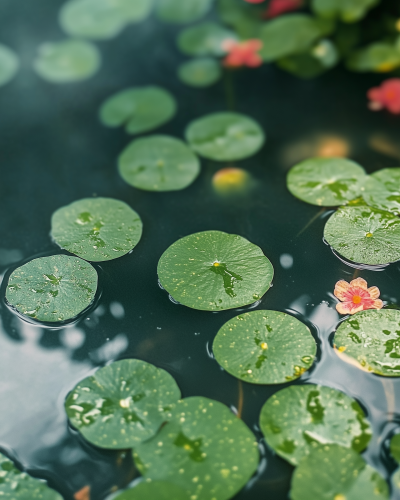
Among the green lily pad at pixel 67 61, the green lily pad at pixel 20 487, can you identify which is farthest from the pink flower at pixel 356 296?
the green lily pad at pixel 67 61

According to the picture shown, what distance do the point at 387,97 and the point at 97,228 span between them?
1.16 metres

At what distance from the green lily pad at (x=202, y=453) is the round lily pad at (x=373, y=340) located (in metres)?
0.31

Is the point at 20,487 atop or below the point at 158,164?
below

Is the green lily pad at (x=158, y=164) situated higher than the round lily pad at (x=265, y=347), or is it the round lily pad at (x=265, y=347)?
the green lily pad at (x=158, y=164)

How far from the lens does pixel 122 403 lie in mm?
991

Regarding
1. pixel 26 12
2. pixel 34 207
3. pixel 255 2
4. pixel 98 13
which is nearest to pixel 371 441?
pixel 34 207

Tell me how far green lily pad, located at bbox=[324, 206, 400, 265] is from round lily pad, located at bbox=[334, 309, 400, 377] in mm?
171

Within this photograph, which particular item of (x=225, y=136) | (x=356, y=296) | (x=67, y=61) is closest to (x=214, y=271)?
(x=356, y=296)

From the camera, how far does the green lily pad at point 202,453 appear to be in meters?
0.90

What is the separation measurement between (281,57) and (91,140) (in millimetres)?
833

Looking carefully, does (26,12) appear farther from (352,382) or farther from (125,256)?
(352,382)

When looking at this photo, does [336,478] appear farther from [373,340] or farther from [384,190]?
[384,190]

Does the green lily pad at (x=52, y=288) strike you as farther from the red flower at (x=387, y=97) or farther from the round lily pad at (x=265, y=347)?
the red flower at (x=387, y=97)

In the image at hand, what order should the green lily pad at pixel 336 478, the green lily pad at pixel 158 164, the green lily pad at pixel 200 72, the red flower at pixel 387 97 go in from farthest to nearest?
1. the green lily pad at pixel 200 72
2. the red flower at pixel 387 97
3. the green lily pad at pixel 158 164
4. the green lily pad at pixel 336 478
